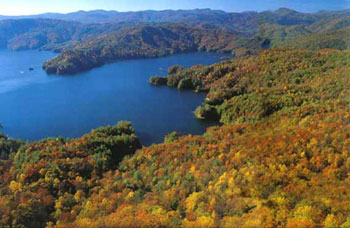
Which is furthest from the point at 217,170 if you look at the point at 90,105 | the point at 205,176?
the point at 90,105

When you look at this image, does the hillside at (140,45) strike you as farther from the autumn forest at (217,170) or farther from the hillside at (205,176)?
the hillside at (205,176)

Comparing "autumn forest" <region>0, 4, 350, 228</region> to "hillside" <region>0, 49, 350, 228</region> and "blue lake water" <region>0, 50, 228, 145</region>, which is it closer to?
"hillside" <region>0, 49, 350, 228</region>

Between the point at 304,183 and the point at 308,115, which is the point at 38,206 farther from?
the point at 308,115

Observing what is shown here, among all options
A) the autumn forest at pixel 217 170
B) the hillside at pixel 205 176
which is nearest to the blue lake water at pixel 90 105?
the autumn forest at pixel 217 170

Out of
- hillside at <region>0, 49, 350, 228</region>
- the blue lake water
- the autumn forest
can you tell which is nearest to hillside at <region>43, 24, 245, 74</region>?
the blue lake water

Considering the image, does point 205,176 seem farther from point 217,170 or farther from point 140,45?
point 140,45
